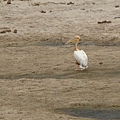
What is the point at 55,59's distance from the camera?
64.1 feet

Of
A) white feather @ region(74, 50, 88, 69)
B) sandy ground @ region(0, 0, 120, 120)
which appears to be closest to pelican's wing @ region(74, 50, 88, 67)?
white feather @ region(74, 50, 88, 69)

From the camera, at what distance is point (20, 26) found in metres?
Answer: 26.2

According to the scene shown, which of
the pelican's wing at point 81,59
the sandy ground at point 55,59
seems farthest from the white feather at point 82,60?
the sandy ground at point 55,59

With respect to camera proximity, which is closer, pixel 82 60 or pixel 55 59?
pixel 82 60

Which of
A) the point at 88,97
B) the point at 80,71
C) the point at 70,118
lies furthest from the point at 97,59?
the point at 70,118

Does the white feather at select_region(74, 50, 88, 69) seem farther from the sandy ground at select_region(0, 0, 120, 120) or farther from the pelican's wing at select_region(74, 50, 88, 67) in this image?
the sandy ground at select_region(0, 0, 120, 120)

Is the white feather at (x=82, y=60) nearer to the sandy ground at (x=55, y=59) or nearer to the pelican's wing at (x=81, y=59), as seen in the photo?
the pelican's wing at (x=81, y=59)

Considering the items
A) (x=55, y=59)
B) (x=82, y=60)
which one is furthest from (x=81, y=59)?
(x=55, y=59)

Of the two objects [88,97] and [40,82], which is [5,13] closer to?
[40,82]

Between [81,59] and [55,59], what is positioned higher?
[81,59]

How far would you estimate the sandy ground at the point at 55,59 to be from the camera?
14039 mm

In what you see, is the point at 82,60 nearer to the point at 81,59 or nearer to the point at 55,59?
the point at 81,59

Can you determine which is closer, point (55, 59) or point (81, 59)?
point (81, 59)

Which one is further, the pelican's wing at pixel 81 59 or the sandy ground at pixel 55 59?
the pelican's wing at pixel 81 59
